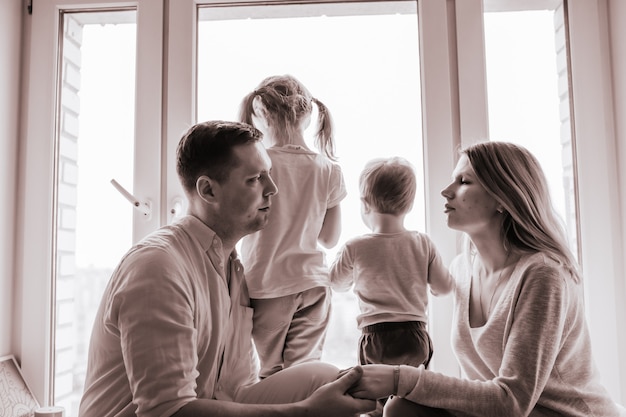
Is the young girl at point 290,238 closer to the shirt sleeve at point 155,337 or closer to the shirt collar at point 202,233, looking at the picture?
the shirt collar at point 202,233

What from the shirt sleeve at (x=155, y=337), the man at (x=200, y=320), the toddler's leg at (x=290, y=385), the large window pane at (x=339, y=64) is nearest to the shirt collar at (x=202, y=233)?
the man at (x=200, y=320)

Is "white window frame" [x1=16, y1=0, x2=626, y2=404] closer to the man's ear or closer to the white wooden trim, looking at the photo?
the white wooden trim

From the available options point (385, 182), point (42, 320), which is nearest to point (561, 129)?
point (385, 182)

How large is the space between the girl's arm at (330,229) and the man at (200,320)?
0.28m

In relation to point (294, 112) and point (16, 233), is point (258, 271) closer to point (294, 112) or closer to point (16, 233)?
point (294, 112)

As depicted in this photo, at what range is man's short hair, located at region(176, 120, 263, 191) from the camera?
48.0 inches

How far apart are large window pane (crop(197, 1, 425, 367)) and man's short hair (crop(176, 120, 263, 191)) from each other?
0.54m

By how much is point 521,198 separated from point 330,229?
51 centimetres

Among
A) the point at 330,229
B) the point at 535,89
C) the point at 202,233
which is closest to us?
the point at 202,233

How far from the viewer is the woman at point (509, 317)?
3.69ft

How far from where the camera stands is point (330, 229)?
1529 mm

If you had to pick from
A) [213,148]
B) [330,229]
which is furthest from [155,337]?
[330,229]

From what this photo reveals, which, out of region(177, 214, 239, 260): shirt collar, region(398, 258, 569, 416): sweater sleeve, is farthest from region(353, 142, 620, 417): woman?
region(177, 214, 239, 260): shirt collar

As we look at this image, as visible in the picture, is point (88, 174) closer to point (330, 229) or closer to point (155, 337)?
point (330, 229)
